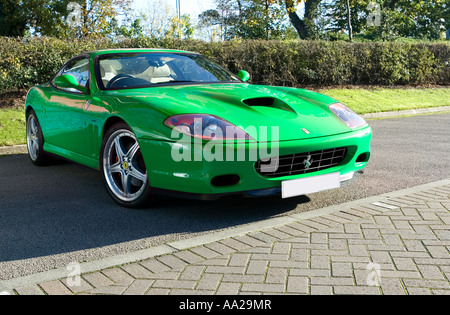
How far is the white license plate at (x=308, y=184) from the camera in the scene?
403cm

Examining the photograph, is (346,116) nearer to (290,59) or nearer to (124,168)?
(124,168)

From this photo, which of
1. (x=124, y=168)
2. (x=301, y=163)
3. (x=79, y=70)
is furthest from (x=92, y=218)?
(x=79, y=70)

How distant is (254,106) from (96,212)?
66.2 inches

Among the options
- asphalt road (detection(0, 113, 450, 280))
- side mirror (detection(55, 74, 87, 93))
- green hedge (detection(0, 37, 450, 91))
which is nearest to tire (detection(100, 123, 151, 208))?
asphalt road (detection(0, 113, 450, 280))

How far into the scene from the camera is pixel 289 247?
3.46 metres

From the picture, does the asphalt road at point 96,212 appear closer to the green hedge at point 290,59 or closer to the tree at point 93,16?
the green hedge at point 290,59

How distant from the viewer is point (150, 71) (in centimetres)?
520

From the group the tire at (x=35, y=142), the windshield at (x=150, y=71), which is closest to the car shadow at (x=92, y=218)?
the tire at (x=35, y=142)

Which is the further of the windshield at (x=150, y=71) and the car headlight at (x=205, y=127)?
the windshield at (x=150, y=71)

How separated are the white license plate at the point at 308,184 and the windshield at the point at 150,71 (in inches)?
70.3

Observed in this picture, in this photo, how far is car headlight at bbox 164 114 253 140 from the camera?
3842 mm

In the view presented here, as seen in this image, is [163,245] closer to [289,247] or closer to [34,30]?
[289,247]

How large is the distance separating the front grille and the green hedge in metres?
8.18

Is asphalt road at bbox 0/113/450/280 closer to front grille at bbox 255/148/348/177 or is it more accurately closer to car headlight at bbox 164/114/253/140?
front grille at bbox 255/148/348/177
